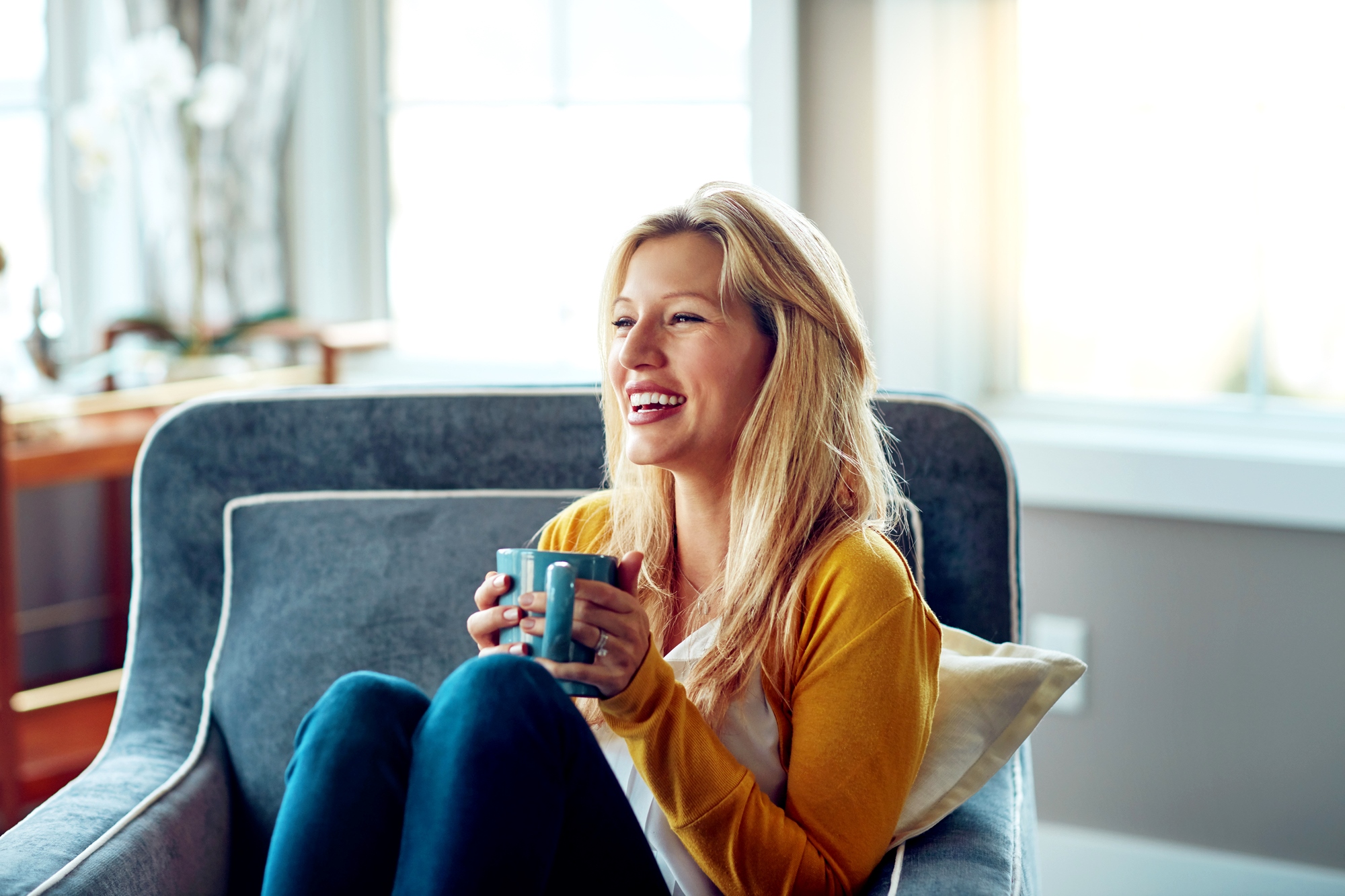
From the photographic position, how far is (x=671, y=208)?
1.29 metres

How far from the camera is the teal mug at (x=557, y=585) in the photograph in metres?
1.01

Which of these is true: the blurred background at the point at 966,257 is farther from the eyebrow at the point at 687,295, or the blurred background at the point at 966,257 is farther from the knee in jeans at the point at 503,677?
the knee in jeans at the point at 503,677

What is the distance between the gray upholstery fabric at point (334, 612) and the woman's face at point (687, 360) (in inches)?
12.7

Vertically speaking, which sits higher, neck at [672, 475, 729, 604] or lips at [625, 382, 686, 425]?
lips at [625, 382, 686, 425]

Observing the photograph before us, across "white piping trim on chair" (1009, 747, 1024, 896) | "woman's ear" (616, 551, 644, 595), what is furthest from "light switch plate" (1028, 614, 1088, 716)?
"woman's ear" (616, 551, 644, 595)

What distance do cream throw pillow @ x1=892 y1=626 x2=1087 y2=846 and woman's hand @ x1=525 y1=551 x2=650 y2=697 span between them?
33cm

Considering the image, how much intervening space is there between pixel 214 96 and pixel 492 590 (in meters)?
1.98

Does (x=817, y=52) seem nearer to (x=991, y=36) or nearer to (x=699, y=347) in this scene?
(x=991, y=36)

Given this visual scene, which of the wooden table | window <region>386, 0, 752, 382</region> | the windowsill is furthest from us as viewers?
window <region>386, 0, 752, 382</region>

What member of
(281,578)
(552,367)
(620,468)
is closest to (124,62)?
(552,367)

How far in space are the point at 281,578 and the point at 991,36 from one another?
1512 millimetres

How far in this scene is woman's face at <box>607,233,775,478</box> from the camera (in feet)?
4.05

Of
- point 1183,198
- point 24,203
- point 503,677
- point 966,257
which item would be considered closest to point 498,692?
point 503,677

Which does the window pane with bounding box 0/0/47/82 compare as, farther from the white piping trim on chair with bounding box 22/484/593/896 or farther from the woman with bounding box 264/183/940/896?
the woman with bounding box 264/183/940/896
